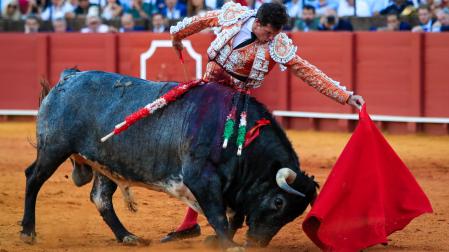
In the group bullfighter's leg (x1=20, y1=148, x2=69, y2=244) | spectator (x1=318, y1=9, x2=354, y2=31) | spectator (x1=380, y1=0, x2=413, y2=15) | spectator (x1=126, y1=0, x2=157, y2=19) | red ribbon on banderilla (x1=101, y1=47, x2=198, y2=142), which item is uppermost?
spectator (x1=380, y1=0, x2=413, y2=15)

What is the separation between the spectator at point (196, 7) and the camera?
1180 cm

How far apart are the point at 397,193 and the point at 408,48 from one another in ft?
19.1

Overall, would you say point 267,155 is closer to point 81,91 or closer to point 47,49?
point 81,91

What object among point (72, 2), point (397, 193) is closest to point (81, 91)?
point (397, 193)

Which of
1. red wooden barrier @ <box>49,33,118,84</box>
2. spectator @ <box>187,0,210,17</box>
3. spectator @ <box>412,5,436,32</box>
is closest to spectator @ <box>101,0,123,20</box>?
red wooden barrier @ <box>49,33,118,84</box>

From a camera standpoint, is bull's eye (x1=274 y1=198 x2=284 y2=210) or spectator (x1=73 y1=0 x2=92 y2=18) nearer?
bull's eye (x1=274 y1=198 x2=284 y2=210)

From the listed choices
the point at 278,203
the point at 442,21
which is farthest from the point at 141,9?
the point at 278,203

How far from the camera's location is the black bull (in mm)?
4891

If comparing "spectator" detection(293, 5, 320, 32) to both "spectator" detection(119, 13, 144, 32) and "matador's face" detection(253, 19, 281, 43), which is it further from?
"matador's face" detection(253, 19, 281, 43)

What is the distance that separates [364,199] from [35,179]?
5.90ft

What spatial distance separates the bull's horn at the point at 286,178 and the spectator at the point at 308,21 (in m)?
6.88

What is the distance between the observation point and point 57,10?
13578mm

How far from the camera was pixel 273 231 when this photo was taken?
4980 millimetres

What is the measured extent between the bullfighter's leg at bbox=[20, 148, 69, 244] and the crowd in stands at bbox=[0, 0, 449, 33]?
578 cm
